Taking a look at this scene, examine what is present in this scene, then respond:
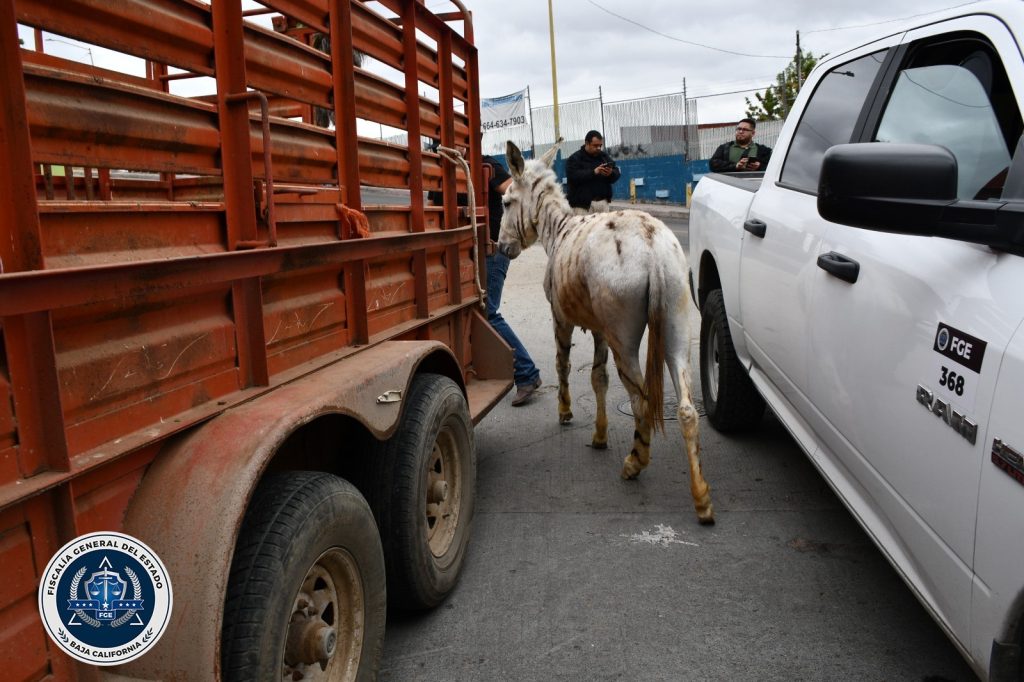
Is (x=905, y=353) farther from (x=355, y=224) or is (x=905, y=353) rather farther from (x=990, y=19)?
(x=355, y=224)

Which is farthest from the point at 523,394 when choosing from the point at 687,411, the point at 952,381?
the point at 952,381

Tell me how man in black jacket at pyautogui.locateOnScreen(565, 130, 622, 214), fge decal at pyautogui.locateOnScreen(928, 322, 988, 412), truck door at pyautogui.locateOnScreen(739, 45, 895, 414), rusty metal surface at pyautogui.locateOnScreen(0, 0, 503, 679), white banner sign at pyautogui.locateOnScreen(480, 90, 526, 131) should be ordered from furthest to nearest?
white banner sign at pyautogui.locateOnScreen(480, 90, 526, 131)
man in black jacket at pyautogui.locateOnScreen(565, 130, 622, 214)
truck door at pyautogui.locateOnScreen(739, 45, 895, 414)
fge decal at pyautogui.locateOnScreen(928, 322, 988, 412)
rusty metal surface at pyautogui.locateOnScreen(0, 0, 503, 679)

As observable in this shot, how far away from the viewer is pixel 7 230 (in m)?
1.48

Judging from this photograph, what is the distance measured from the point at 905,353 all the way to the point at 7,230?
2236 mm

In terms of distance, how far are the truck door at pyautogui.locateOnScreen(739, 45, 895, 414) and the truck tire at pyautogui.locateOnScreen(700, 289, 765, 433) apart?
2.02 feet

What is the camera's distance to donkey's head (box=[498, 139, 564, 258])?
5629 millimetres

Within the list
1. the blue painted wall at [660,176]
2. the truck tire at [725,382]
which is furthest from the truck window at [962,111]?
the blue painted wall at [660,176]

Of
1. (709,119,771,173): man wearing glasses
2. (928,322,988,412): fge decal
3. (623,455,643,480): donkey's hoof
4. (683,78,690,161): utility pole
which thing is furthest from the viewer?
(683,78,690,161): utility pole

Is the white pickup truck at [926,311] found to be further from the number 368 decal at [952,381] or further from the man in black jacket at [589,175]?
the man in black jacket at [589,175]

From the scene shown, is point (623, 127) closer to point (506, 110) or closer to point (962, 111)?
point (506, 110)

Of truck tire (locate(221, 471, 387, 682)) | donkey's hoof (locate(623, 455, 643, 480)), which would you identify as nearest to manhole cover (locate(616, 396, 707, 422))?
donkey's hoof (locate(623, 455, 643, 480))

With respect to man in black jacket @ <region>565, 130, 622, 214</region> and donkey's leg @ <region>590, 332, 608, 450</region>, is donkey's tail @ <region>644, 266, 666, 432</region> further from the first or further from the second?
man in black jacket @ <region>565, 130, 622, 214</region>

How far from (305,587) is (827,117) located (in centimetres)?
307

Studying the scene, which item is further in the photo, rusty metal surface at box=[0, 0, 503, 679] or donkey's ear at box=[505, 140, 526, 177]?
donkey's ear at box=[505, 140, 526, 177]
